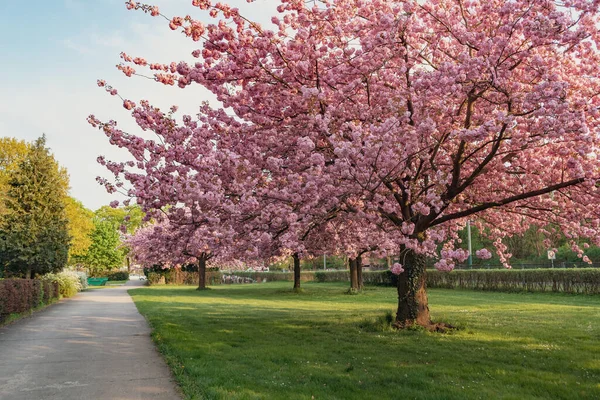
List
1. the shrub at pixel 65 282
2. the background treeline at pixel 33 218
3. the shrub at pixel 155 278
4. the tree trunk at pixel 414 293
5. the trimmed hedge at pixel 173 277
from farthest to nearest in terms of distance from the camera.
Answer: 1. the trimmed hedge at pixel 173 277
2. the shrub at pixel 155 278
3. the shrub at pixel 65 282
4. the background treeline at pixel 33 218
5. the tree trunk at pixel 414 293

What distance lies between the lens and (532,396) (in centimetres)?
618

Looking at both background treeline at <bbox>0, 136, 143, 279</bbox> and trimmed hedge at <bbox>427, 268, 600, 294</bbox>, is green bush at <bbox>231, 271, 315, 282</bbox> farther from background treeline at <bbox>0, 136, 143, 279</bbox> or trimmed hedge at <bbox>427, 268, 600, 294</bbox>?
background treeline at <bbox>0, 136, 143, 279</bbox>

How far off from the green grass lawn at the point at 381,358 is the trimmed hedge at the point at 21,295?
427cm

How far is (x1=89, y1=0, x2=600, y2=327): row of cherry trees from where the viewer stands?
8344 millimetres

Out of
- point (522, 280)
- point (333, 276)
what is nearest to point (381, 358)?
point (522, 280)

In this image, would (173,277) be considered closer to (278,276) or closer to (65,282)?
(278,276)

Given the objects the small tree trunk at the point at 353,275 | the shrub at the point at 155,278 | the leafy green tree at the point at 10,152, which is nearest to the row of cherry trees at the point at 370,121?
the small tree trunk at the point at 353,275

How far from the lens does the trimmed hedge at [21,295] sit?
13.8 metres

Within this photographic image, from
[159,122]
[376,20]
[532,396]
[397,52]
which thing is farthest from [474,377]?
[159,122]

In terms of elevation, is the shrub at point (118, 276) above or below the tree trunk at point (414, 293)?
below

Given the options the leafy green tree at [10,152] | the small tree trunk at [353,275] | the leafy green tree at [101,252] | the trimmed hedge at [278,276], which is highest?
the leafy green tree at [10,152]

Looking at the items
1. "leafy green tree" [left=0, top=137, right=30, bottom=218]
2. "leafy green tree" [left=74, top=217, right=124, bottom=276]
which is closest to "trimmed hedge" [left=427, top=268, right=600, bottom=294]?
"leafy green tree" [left=0, top=137, right=30, bottom=218]

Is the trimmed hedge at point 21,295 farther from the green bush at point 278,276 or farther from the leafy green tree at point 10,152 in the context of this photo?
the green bush at point 278,276

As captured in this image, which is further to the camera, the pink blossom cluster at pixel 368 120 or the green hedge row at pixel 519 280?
the green hedge row at pixel 519 280
